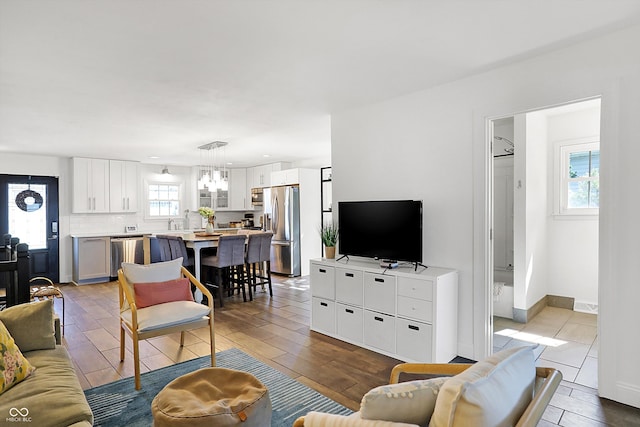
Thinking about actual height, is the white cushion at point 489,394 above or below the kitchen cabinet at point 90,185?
below

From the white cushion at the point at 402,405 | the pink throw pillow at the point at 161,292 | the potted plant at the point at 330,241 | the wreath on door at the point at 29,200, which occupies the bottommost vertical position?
the pink throw pillow at the point at 161,292

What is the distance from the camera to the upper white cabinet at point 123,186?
7668 mm

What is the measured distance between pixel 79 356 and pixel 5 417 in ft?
6.94

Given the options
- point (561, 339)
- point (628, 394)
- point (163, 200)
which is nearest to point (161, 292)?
point (628, 394)

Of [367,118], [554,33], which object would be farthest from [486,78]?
[367,118]

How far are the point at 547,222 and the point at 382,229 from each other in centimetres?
287

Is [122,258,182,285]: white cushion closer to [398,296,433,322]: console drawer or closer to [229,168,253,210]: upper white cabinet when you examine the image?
[398,296,433,322]: console drawer

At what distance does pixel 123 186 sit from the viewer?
25.6 feet

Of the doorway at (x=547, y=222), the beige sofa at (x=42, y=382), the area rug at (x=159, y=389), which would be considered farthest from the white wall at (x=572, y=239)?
the beige sofa at (x=42, y=382)

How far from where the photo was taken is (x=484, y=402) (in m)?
1.07

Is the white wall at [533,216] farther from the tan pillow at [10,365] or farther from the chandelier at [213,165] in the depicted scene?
the tan pillow at [10,365]

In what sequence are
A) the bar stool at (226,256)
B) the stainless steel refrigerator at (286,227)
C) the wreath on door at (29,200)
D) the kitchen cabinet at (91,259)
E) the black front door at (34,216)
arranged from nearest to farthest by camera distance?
the bar stool at (226,256), the black front door at (34,216), the wreath on door at (29,200), the kitchen cabinet at (91,259), the stainless steel refrigerator at (286,227)

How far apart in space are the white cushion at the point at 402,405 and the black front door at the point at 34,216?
25.6 ft

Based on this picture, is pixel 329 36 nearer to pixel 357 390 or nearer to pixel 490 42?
pixel 490 42
